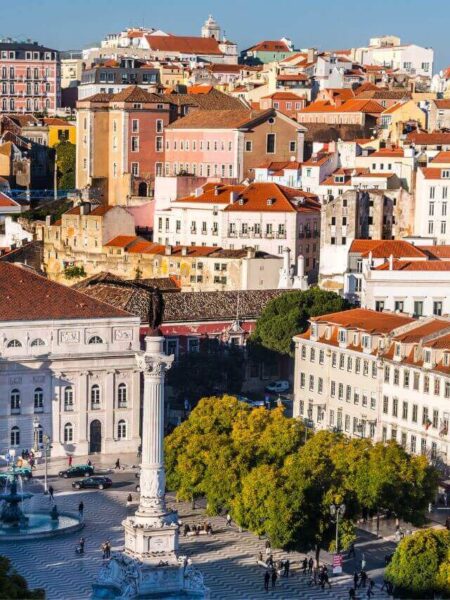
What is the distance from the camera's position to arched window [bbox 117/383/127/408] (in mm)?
81688

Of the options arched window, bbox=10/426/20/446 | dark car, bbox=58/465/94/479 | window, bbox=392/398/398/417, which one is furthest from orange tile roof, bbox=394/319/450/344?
arched window, bbox=10/426/20/446

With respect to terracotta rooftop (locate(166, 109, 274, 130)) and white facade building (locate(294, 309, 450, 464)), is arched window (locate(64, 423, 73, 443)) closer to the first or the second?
white facade building (locate(294, 309, 450, 464))

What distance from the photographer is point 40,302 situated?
265 feet

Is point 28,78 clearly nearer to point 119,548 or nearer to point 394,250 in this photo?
point 394,250

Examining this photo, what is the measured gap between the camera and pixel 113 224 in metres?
122

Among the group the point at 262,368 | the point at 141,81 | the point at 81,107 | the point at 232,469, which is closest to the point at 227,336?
the point at 262,368

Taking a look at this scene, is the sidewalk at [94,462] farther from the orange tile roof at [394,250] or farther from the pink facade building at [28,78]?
the pink facade building at [28,78]

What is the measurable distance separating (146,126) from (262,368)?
152ft

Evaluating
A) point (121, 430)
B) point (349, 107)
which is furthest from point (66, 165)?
point (121, 430)

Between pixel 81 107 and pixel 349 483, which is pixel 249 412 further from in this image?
pixel 81 107

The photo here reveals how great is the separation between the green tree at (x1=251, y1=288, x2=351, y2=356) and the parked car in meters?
1.59

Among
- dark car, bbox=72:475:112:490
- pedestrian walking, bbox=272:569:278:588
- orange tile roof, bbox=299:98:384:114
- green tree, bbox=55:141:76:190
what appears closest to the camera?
pedestrian walking, bbox=272:569:278:588

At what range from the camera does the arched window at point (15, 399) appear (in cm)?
7956

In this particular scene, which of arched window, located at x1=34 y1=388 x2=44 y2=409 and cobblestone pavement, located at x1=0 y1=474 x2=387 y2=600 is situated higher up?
arched window, located at x1=34 y1=388 x2=44 y2=409
